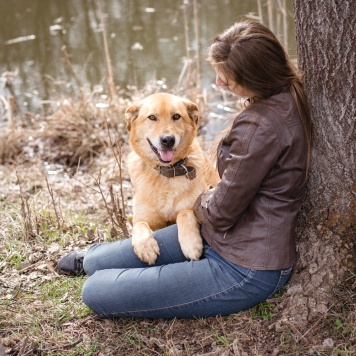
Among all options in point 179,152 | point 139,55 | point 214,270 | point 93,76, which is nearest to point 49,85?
point 93,76

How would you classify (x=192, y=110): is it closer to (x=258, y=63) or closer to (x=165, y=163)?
(x=165, y=163)

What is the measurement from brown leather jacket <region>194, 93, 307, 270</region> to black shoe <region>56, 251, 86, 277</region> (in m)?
1.25

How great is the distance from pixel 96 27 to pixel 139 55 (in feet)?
6.77

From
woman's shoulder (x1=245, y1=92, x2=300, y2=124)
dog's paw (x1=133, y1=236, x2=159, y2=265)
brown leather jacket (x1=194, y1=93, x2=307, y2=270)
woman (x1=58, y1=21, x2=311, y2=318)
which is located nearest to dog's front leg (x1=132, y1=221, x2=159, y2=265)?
dog's paw (x1=133, y1=236, x2=159, y2=265)

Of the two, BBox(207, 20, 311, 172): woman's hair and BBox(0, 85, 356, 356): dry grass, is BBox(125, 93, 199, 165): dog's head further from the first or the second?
BBox(207, 20, 311, 172): woman's hair

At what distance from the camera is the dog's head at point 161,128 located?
3420mm

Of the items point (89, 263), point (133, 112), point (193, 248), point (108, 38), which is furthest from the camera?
point (108, 38)

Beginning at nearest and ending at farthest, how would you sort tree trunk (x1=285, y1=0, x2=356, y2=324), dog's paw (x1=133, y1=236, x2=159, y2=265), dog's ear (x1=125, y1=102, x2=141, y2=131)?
1. tree trunk (x1=285, y1=0, x2=356, y2=324)
2. dog's paw (x1=133, y1=236, x2=159, y2=265)
3. dog's ear (x1=125, y1=102, x2=141, y2=131)

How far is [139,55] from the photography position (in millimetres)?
9758

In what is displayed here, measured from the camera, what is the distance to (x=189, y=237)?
3037mm

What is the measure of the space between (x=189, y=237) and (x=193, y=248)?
0.23 feet

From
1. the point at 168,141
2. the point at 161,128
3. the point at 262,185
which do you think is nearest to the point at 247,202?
the point at 262,185

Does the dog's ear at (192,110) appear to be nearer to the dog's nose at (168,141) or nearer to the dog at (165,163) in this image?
the dog at (165,163)

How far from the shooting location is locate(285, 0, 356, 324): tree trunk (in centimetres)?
257
